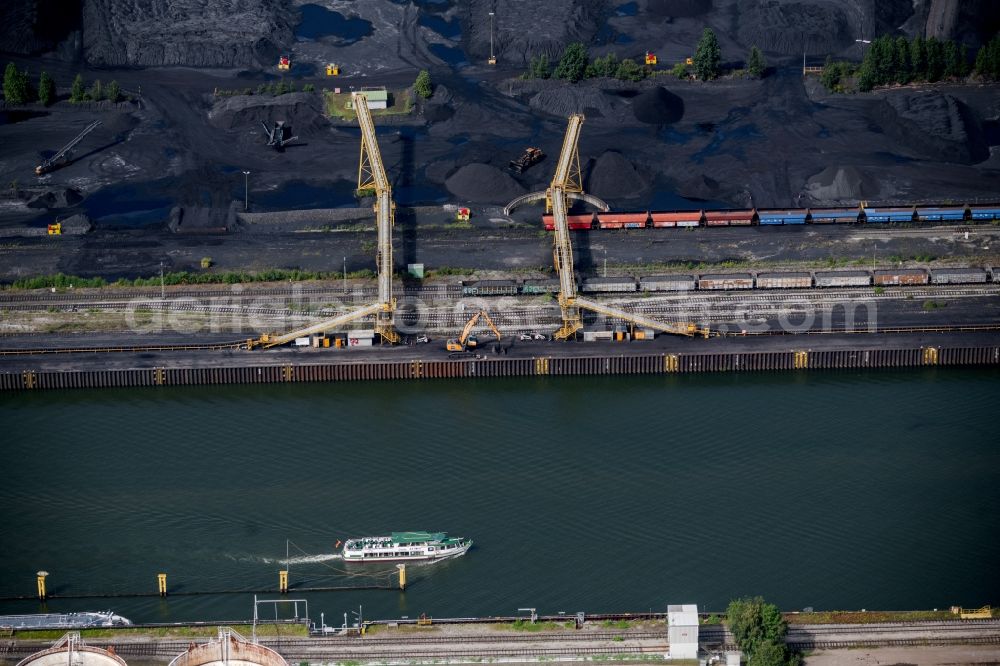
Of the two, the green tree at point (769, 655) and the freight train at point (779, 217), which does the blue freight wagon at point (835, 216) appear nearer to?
the freight train at point (779, 217)

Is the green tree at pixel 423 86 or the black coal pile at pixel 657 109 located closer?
the black coal pile at pixel 657 109

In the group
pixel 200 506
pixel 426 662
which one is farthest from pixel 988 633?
pixel 200 506

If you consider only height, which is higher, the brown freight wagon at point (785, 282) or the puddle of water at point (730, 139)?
the puddle of water at point (730, 139)

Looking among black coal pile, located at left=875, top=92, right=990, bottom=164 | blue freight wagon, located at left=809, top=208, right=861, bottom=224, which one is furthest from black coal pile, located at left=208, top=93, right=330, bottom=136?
black coal pile, located at left=875, top=92, right=990, bottom=164

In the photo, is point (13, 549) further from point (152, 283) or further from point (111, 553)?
point (152, 283)

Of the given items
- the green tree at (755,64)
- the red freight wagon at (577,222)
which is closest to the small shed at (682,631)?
the red freight wagon at (577,222)

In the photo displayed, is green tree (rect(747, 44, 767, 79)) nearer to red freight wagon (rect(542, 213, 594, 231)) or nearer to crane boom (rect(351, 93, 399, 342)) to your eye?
red freight wagon (rect(542, 213, 594, 231))

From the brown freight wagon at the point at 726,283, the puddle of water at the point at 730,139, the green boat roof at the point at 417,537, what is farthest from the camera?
the puddle of water at the point at 730,139
